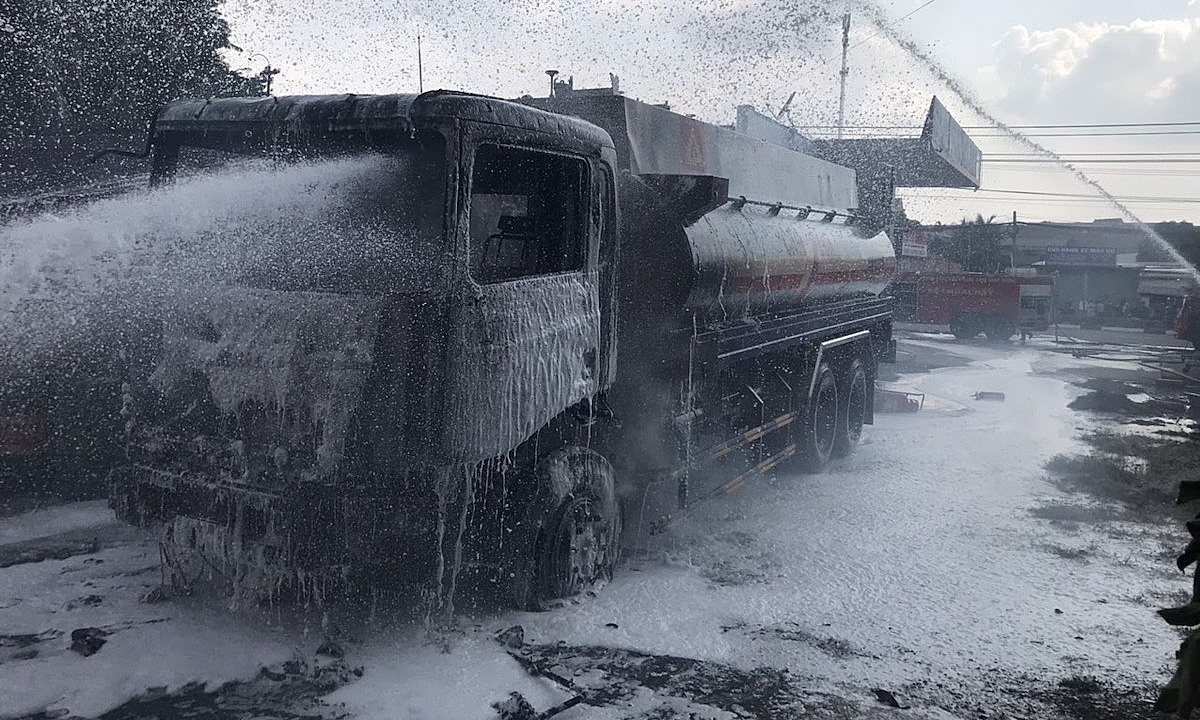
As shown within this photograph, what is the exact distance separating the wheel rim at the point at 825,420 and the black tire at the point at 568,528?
4.19 m

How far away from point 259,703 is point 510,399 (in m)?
1.71

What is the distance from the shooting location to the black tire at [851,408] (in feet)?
33.0

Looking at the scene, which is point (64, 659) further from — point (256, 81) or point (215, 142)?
point (256, 81)

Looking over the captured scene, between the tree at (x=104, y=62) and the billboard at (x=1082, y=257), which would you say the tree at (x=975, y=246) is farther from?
the tree at (x=104, y=62)

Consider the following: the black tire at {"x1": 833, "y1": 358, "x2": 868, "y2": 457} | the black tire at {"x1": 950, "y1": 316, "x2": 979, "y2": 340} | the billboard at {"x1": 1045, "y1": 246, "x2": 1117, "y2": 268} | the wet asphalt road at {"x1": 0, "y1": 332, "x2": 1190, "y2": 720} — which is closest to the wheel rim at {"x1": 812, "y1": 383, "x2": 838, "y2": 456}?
the black tire at {"x1": 833, "y1": 358, "x2": 868, "y2": 457}

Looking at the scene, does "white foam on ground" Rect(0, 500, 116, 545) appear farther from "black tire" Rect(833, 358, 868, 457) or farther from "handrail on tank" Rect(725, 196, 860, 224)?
"black tire" Rect(833, 358, 868, 457)

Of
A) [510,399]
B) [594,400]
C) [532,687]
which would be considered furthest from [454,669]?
[594,400]

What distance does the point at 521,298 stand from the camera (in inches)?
172

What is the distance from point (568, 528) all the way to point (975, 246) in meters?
43.1

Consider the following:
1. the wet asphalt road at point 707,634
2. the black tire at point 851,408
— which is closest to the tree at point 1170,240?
the black tire at point 851,408

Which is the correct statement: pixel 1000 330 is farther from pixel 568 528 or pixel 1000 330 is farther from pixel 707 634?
pixel 568 528

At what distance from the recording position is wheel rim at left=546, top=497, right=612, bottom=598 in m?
4.98

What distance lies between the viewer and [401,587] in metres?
4.24

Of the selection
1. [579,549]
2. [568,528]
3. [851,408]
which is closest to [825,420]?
[851,408]
